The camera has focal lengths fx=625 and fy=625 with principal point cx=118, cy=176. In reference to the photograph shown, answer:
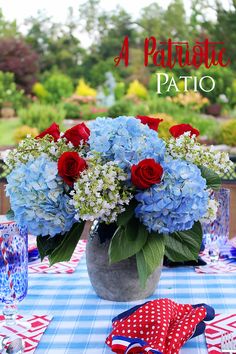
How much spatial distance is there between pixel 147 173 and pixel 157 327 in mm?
253

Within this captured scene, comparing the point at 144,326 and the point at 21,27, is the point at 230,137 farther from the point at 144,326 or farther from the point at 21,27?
the point at 144,326

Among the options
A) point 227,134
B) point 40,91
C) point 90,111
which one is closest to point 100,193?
point 227,134

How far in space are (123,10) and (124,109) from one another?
1.60 metres

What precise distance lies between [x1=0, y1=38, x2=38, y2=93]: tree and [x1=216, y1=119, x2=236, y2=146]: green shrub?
2987 mm

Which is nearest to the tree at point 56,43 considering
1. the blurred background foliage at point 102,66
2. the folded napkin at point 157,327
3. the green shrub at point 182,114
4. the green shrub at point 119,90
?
the blurred background foliage at point 102,66

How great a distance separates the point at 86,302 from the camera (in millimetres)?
1251

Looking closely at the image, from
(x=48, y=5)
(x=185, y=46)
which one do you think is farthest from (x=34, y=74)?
(x=185, y=46)

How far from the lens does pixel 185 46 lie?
31.4 feet

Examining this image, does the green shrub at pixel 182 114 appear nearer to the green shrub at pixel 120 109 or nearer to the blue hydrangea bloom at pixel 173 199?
the green shrub at pixel 120 109

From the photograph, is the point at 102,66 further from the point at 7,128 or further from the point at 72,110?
the point at 7,128

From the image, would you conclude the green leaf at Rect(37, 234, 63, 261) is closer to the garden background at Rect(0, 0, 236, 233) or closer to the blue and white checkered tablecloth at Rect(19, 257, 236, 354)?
the blue and white checkered tablecloth at Rect(19, 257, 236, 354)

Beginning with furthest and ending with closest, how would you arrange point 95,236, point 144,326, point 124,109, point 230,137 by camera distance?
point 124,109 → point 230,137 → point 95,236 → point 144,326

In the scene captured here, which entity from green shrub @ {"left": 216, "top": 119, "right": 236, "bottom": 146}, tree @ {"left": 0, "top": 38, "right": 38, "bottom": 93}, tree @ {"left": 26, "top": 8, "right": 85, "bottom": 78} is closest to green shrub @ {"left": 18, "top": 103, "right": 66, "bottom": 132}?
tree @ {"left": 0, "top": 38, "right": 38, "bottom": 93}

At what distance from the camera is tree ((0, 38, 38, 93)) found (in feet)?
31.5
